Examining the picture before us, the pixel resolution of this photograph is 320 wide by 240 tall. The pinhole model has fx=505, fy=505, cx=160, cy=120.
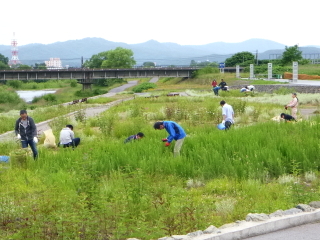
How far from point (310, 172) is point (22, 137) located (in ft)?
24.4

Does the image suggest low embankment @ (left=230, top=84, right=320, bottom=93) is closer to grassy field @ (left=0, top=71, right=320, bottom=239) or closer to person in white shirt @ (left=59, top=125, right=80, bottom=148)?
grassy field @ (left=0, top=71, right=320, bottom=239)

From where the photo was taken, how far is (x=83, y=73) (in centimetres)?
8519

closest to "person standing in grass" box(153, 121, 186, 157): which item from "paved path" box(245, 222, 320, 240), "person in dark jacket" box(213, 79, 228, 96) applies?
"paved path" box(245, 222, 320, 240)

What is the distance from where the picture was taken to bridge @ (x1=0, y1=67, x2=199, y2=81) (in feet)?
274

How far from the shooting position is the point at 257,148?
12312 mm

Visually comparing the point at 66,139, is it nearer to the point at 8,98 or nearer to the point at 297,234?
the point at 297,234

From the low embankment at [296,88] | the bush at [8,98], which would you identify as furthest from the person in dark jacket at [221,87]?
the bush at [8,98]

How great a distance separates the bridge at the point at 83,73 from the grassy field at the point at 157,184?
2715 inches

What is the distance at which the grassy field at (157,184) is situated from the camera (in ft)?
24.2

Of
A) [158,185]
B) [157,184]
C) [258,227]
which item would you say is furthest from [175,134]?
[258,227]

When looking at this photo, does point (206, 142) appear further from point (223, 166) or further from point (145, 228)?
point (145, 228)

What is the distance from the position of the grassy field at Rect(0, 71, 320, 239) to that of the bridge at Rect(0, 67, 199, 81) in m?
69.0

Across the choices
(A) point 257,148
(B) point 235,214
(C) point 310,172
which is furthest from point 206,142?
(B) point 235,214

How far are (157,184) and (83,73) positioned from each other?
76585 millimetres
